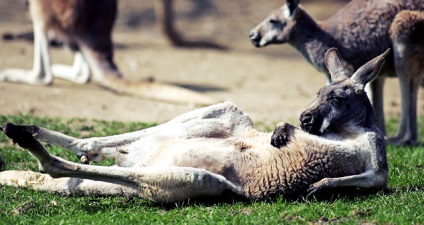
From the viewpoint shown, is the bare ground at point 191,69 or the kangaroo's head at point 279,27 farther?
the bare ground at point 191,69

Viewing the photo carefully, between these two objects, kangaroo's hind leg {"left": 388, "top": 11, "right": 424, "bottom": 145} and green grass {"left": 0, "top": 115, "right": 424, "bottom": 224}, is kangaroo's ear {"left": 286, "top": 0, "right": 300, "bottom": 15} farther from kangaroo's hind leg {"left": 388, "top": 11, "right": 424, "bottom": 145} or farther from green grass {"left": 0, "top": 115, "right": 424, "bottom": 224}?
green grass {"left": 0, "top": 115, "right": 424, "bottom": 224}

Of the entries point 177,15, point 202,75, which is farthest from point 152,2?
point 202,75

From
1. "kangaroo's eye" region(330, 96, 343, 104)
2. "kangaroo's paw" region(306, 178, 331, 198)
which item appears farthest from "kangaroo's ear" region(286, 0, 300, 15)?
"kangaroo's paw" region(306, 178, 331, 198)

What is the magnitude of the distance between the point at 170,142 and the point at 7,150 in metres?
1.87

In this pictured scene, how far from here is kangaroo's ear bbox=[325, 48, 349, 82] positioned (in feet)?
17.7

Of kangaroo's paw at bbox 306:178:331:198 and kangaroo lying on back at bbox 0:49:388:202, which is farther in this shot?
kangaroo's paw at bbox 306:178:331:198

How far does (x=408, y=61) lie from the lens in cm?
709

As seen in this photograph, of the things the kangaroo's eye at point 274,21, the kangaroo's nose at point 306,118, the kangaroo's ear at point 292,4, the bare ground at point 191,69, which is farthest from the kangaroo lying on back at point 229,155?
the bare ground at point 191,69

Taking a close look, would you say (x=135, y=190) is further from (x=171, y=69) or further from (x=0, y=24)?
(x=0, y=24)

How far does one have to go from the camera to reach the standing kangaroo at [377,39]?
23.2ft

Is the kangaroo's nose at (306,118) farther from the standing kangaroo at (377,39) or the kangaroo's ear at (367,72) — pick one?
the standing kangaroo at (377,39)

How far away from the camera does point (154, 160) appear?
490cm

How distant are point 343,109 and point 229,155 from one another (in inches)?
33.0

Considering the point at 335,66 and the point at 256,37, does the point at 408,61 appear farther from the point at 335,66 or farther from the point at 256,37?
the point at 335,66
